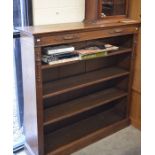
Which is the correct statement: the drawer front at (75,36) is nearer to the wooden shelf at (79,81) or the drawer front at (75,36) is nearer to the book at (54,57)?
the book at (54,57)

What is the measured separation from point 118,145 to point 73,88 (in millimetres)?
797

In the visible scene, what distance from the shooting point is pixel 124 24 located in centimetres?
213

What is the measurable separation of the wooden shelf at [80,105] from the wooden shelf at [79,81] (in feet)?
0.76

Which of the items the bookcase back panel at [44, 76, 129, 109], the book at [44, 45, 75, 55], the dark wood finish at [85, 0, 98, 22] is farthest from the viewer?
the bookcase back panel at [44, 76, 129, 109]

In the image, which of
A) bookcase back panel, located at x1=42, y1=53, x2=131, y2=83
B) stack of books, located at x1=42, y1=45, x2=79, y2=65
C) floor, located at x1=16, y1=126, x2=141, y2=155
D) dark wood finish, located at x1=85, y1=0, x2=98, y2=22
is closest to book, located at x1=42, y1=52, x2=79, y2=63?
stack of books, located at x1=42, y1=45, x2=79, y2=65

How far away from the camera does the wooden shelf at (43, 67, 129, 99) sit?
1.92 meters

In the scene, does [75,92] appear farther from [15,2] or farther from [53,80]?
[15,2]

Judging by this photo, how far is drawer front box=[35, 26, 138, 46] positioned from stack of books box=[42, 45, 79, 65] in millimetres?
81

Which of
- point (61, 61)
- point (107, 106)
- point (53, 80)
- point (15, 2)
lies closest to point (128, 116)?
point (107, 106)

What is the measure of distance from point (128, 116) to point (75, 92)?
Answer: 72 cm

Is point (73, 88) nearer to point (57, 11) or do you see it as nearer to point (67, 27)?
point (67, 27)

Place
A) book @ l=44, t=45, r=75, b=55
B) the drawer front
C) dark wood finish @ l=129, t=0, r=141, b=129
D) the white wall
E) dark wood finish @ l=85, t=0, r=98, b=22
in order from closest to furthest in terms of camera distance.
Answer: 1. the drawer front
2. book @ l=44, t=45, r=75, b=55
3. the white wall
4. dark wood finish @ l=85, t=0, r=98, b=22
5. dark wood finish @ l=129, t=0, r=141, b=129

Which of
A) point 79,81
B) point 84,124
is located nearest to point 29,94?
point 79,81

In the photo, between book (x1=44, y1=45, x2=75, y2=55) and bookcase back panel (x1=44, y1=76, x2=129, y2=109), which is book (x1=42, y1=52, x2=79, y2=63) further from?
bookcase back panel (x1=44, y1=76, x2=129, y2=109)
